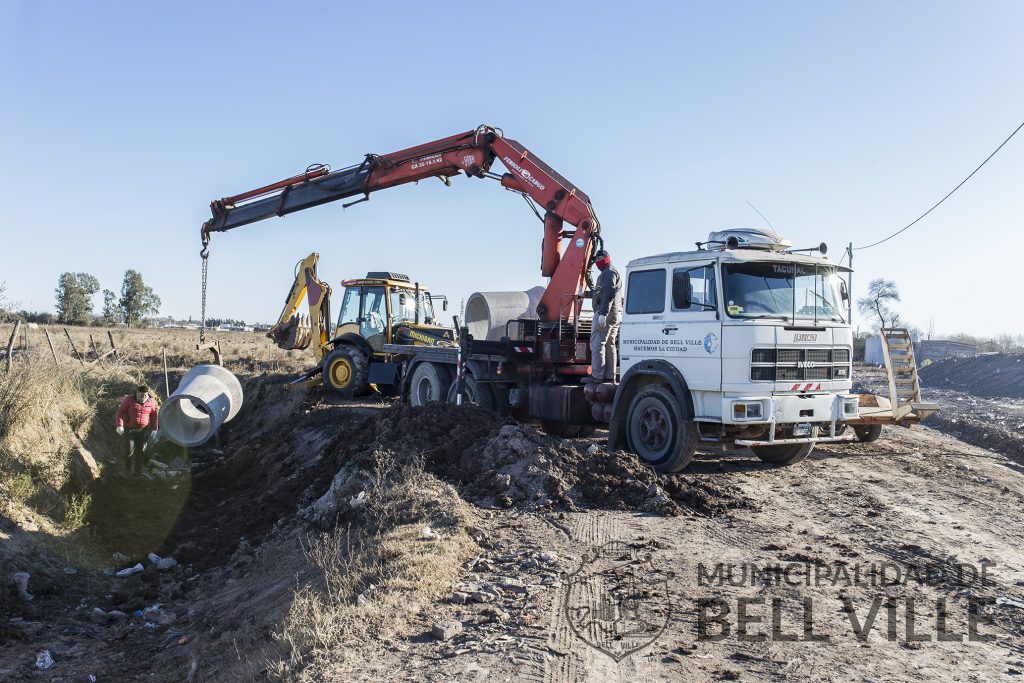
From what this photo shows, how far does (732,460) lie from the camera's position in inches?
449

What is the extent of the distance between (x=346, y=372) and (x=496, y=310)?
6.63 metres

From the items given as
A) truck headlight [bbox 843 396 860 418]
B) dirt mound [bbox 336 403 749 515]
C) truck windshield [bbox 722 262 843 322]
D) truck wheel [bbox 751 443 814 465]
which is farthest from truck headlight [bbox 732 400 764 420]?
truck wheel [bbox 751 443 814 465]

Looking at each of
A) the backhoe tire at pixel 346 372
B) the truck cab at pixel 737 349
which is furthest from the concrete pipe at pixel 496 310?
the backhoe tire at pixel 346 372

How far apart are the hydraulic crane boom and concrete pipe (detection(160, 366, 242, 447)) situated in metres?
4.37

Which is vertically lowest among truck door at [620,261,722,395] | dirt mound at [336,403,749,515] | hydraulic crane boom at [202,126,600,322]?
dirt mound at [336,403,749,515]

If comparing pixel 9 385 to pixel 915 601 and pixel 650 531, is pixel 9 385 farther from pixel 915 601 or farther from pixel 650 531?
pixel 915 601

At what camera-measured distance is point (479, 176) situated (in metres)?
15.4

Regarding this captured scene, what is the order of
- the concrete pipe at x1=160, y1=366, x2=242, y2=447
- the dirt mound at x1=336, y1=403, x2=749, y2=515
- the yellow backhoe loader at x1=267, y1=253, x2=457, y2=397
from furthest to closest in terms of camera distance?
the yellow backhoe loader at x1=267, y1=253, x2=457, y2=397
the concrete pipe at x1=160, y1=366, x2=242, y2=447
the dirt mound at x1=336, y1=403, x2=749, y2=515

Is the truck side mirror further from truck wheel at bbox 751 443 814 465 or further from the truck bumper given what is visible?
truck wheel at bbox 751 443 814 465

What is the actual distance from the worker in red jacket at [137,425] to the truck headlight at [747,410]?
1080 centimetres

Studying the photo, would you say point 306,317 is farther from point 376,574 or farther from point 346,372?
point 376,574

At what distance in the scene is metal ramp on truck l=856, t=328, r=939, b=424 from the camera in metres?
11.6

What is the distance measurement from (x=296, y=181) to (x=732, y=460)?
12332 millimetres

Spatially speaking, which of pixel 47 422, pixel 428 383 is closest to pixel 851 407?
pixel 428 383
